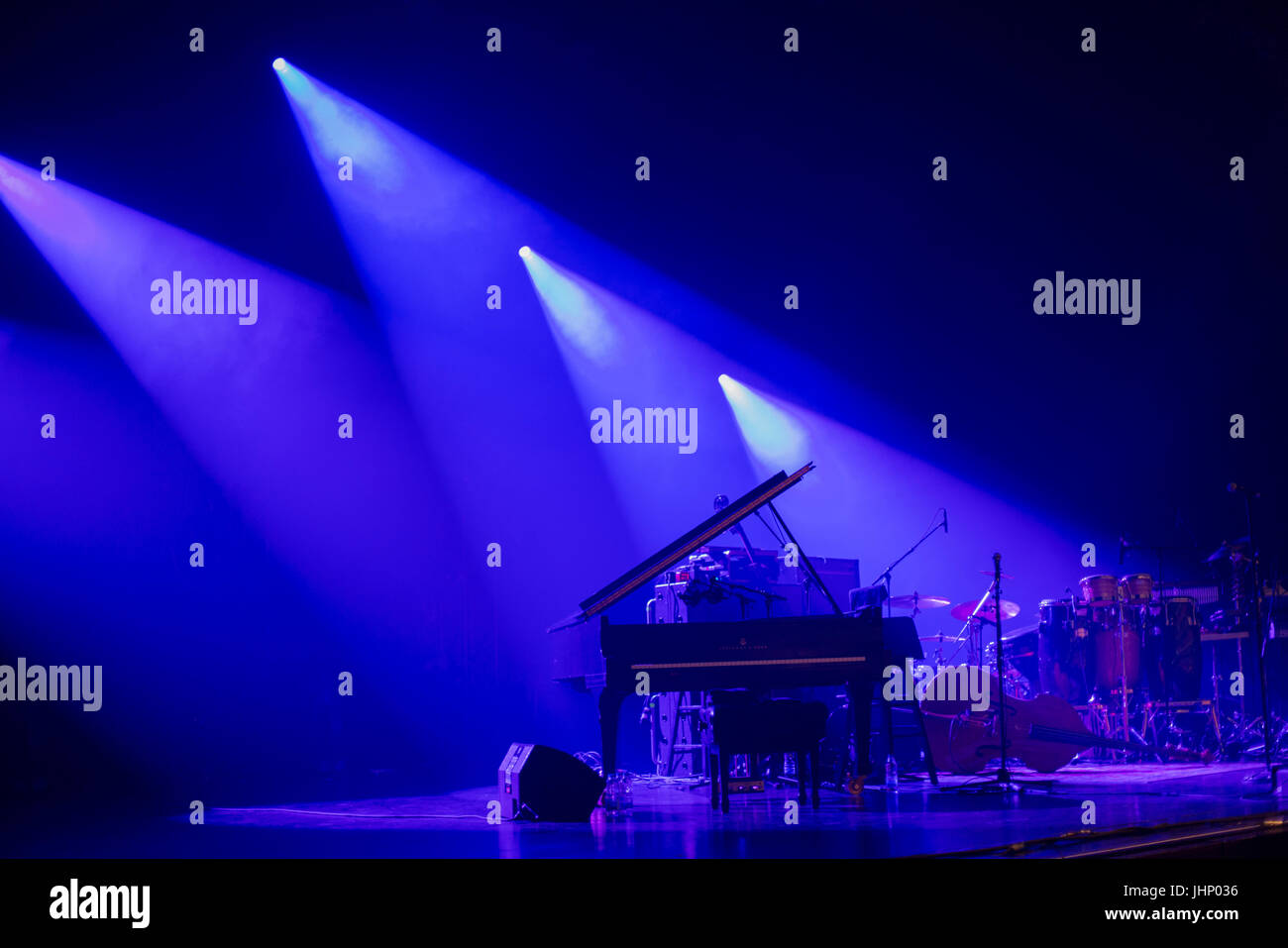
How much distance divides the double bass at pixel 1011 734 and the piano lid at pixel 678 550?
233 centimetres

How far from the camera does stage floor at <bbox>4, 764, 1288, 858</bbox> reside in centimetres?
380

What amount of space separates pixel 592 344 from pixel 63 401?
458cm

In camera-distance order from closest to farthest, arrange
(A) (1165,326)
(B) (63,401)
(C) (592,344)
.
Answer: (B) (63,401)
(A) (1165,326)
(C) (592,344)

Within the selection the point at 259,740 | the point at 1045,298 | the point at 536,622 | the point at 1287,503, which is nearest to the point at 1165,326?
the point at 1045,298

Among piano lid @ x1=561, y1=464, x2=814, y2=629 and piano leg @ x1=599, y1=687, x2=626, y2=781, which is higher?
piano lid @ x1=561, y1=464, x2=814, y2=629

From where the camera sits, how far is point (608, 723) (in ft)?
18.9

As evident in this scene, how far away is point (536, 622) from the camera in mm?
9672

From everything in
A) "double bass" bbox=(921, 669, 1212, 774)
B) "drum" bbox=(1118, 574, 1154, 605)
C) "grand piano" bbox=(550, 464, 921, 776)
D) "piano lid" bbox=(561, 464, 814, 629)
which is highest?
"piano lid" bbox=(561, 464, 814, 629)

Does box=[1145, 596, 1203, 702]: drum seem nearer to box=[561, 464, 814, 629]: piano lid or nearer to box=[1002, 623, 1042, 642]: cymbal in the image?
box=[1002, 623, 1042, 642]: cymbal

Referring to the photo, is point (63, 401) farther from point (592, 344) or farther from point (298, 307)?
point (592, 344)
